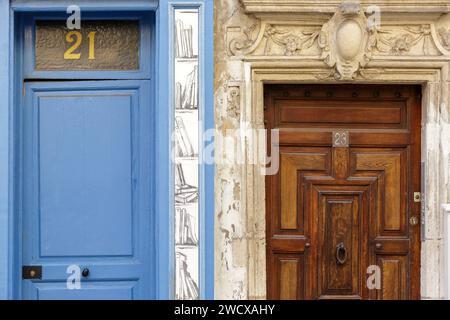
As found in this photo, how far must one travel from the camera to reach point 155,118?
5.85m

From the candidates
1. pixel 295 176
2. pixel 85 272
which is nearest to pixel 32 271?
pixel 85 272

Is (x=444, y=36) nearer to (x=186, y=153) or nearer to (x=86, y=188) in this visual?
(x=186, y=153)

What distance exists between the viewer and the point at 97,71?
236 inches

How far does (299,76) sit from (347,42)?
1.43 feet

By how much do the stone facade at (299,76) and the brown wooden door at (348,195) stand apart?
0.16m

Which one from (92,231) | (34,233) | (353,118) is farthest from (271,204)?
(34,233)

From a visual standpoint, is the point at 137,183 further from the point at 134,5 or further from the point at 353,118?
the point at 353,118

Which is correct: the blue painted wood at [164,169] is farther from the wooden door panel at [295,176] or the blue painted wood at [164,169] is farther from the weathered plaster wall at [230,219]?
the wooden door panel at [295,176]

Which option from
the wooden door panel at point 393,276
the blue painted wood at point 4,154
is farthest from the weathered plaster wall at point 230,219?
the blue painted wood at point 4,154

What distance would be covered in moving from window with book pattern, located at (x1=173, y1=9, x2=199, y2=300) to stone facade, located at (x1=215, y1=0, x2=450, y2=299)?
9.1 inches

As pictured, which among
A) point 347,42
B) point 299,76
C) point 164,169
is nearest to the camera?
point 164,169

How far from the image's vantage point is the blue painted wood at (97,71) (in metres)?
5.98
